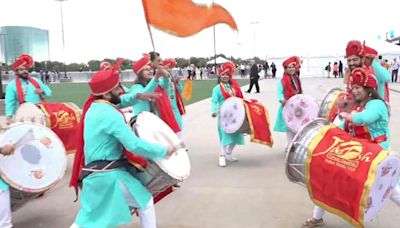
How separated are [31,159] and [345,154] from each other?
2.52 metres

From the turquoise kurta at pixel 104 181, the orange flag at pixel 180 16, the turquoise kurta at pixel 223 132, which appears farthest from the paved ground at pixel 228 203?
the orange flag at pixel 180 16

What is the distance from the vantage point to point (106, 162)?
128 inches

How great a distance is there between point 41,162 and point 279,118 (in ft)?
14.5

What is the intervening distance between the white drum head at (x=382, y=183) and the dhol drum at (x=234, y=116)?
3034 mm

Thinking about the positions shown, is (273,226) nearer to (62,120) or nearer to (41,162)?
(41,162)

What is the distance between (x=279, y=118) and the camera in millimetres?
7332

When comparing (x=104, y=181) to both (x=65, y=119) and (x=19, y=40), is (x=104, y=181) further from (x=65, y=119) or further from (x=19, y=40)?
(x=19, y=40)

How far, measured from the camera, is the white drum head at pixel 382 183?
315 centimetres

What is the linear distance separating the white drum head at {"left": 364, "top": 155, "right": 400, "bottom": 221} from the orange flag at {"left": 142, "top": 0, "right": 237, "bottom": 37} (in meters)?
1.57

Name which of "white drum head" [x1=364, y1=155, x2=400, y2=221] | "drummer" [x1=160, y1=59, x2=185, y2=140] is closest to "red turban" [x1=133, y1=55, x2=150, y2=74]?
"drummer" [x1=160, y1=59, x2=185, y2=140]

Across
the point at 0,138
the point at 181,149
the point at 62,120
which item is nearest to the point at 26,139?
the point at 0,138

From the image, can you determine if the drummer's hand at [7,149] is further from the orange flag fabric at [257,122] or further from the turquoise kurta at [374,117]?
the orange flag fabric at [257,122]

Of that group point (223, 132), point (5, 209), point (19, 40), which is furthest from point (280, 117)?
point (19, 40)

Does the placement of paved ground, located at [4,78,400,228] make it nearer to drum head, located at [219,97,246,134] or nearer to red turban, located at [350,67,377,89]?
drum head, located at [219,97,246,134]
